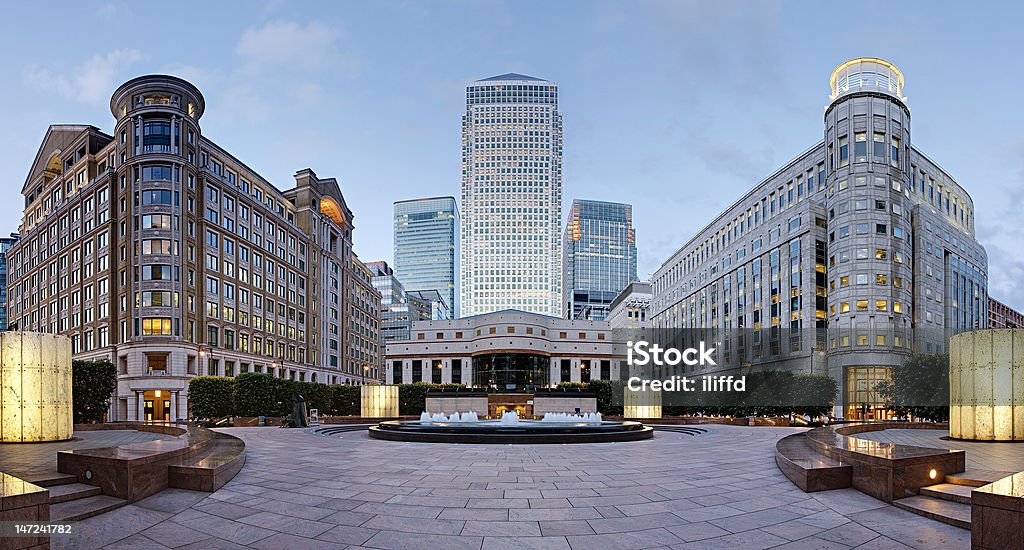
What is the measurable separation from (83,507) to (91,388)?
37229mm

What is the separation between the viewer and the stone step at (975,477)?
34.7 ft

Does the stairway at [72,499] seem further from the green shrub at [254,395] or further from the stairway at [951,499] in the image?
the green shrub at [254,395]

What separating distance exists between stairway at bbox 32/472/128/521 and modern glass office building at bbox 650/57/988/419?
274 ft

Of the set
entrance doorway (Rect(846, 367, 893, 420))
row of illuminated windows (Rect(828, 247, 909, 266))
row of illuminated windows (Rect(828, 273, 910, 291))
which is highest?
row of illuminated windows (Rect(828, 247, 909, 266))

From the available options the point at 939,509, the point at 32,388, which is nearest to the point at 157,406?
the point at 32,388

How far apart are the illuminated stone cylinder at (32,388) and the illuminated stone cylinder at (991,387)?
26927 mm

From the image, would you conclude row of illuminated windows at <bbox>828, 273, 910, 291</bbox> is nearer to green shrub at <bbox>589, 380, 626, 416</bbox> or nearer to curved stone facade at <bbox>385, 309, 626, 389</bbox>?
green shrub at <bbox>589, 380, 626, 416</bbox>

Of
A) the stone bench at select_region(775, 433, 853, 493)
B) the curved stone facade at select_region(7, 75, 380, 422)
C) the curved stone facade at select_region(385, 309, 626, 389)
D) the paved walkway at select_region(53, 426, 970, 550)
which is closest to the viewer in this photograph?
the paved walkway at select_region(53, 426, 970, 550)

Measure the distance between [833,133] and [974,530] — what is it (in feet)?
291

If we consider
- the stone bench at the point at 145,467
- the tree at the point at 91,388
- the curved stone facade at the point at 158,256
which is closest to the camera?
the stone bench at the point at 145,467

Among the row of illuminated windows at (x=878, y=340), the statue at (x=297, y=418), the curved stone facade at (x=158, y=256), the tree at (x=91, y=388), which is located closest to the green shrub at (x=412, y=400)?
the curved stone facade at (x=158, y=256)

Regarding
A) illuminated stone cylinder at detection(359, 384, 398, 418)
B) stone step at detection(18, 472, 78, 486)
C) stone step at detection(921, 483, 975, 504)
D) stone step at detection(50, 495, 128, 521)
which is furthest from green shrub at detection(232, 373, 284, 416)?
stone step at detection(921, 483, 975, 504)

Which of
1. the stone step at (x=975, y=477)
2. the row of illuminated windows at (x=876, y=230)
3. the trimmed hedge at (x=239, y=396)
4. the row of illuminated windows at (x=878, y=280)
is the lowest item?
the trimmed hedge at (x=239, y=396)

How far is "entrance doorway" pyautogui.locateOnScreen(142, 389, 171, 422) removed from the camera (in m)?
66.4
